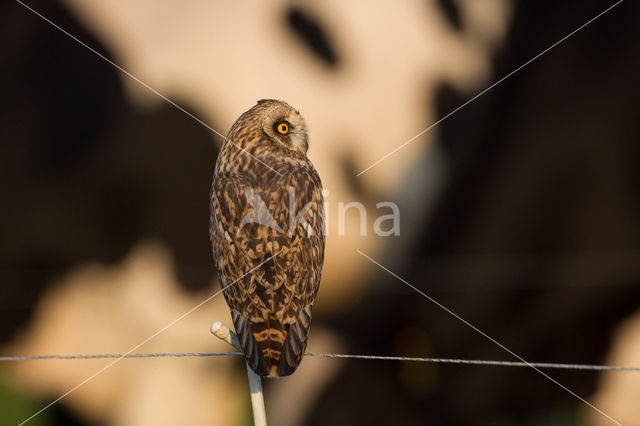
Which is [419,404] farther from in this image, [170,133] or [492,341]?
[170,133]

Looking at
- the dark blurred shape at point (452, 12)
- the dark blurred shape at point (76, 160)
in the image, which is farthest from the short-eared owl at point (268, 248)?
the dark blurred shape at point (452, 12)

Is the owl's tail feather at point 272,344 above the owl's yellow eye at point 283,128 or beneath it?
beneath

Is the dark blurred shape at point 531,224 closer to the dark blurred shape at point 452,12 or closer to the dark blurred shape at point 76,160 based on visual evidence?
the dark blurred shape at point 452,12

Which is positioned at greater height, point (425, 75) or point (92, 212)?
point (425, 75)

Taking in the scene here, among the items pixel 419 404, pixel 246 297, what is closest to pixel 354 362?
pixel 419 404

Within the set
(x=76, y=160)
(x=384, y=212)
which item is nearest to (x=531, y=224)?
(x=384, y=212)

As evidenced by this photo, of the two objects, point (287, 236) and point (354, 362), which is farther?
point (354, 362)

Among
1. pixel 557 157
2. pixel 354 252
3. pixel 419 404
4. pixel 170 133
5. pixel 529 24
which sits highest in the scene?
pixel 529 24
